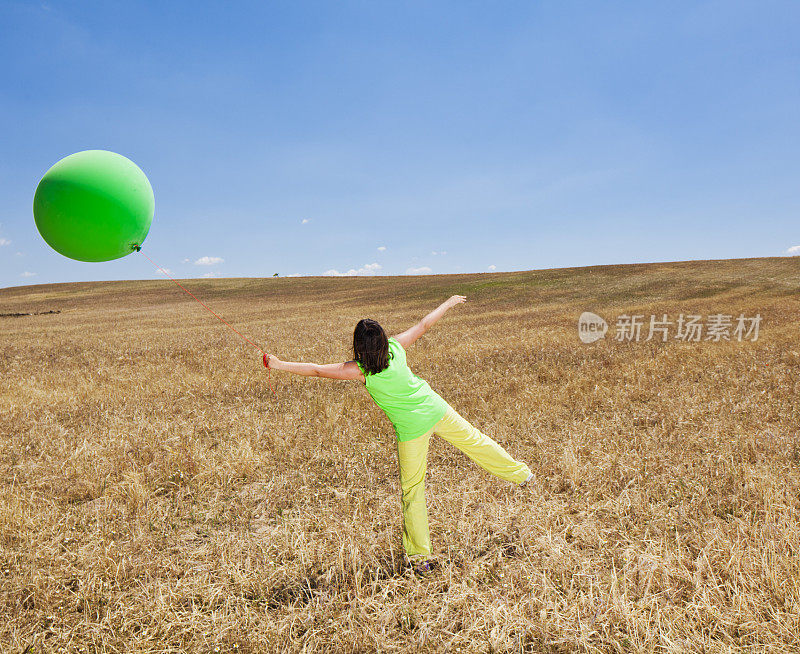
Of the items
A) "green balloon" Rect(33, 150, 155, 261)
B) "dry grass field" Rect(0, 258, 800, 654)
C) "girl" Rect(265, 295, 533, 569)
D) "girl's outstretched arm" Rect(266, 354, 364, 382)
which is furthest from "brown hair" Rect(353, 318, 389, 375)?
"green balloon" Rect(33, 150, 155, 261)

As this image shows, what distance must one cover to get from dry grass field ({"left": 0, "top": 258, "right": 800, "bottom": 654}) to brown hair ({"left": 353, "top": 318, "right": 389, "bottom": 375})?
162 cm

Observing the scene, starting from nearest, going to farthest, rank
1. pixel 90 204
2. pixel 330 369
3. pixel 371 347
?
pixel 371 347 < pixel 330 369 < pixel 90 204

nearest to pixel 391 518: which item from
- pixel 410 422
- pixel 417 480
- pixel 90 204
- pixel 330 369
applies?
pixel 417 480

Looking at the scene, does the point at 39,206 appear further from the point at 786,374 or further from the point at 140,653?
the point at 786,374

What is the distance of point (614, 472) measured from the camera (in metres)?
4.82

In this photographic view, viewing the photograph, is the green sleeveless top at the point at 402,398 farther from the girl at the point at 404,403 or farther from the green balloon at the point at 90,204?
the green balloon at the point at 90,204

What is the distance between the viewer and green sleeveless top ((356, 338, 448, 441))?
3.42m

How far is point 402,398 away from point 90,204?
356cm

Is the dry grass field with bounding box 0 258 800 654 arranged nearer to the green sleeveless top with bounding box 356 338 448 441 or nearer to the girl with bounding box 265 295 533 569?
the girl with bounding box 265 295 533 569

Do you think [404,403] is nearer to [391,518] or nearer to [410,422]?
[410,422]

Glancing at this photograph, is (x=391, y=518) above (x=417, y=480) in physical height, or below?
below

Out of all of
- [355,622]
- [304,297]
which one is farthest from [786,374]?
[304,297]

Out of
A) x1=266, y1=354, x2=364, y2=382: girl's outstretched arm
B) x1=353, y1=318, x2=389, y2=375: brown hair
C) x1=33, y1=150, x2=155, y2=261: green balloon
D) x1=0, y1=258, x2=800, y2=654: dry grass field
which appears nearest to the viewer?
x1=0, y1=258, x2=800, y2=654: dry grass field

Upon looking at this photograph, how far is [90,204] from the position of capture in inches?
166
